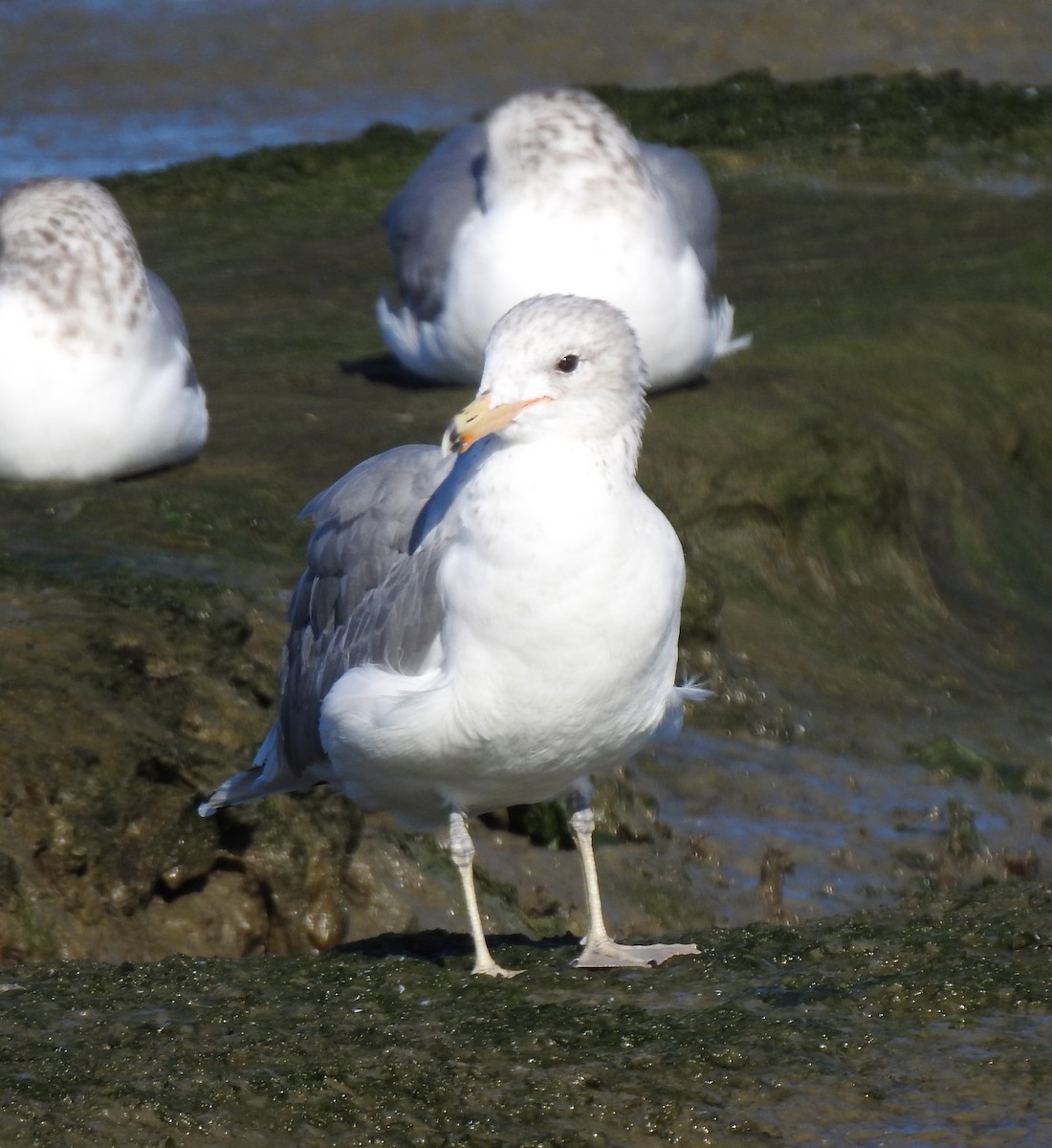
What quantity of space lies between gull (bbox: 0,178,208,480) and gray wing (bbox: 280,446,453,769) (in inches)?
91.8

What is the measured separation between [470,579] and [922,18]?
17225mm

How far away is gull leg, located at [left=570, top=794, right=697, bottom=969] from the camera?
4.95 meters

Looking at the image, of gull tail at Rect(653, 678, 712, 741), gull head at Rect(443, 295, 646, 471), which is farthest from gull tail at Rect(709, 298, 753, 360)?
gull head at Rect(443, 295, 646, 471)

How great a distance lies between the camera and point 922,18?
20703mm

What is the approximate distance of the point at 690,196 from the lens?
371 inches

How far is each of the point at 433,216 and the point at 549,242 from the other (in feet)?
2.65

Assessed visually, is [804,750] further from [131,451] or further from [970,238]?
[970,238]

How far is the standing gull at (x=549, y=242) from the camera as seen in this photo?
8.44 m

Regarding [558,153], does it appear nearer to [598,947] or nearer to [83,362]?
[83,362]

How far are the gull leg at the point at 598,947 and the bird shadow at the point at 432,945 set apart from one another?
160 millimetres

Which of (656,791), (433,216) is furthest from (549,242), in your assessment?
(656,791)

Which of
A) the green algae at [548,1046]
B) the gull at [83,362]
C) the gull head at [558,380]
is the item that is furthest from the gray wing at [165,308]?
the green algae at [548,1046]

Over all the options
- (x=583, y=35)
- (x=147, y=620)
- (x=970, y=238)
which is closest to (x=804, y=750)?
(x=147, y=620)

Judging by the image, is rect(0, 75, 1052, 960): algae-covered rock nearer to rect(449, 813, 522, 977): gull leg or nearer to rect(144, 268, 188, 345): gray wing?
rect(144, 268, 188, 345): gray wing
